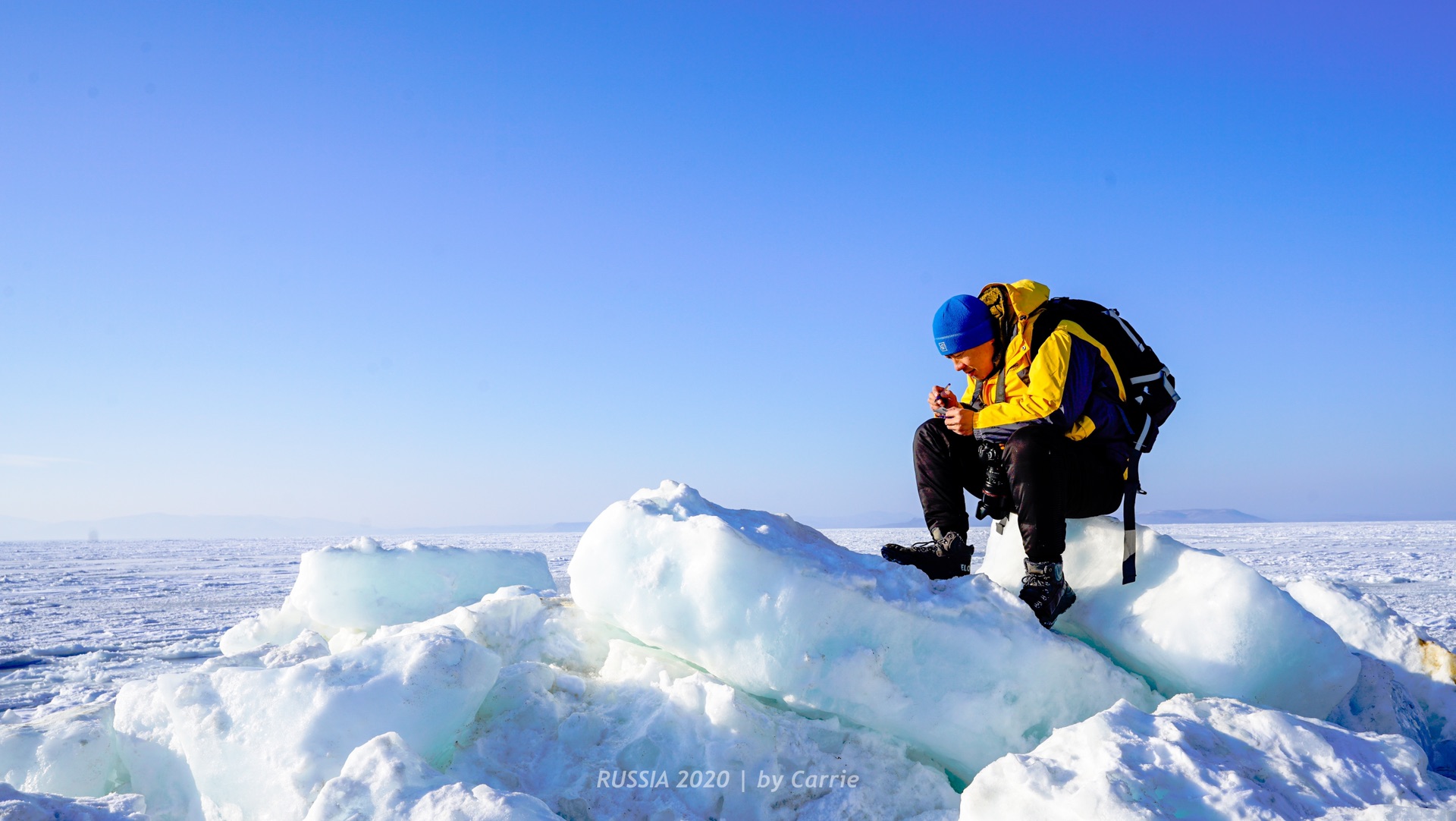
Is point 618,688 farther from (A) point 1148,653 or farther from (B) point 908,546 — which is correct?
(A) point 1148,653

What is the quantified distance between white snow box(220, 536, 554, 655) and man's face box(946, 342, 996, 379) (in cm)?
266

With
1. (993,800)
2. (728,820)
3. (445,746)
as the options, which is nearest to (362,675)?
(445,746)

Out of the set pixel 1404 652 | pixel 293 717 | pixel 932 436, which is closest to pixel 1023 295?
pixel 932 436

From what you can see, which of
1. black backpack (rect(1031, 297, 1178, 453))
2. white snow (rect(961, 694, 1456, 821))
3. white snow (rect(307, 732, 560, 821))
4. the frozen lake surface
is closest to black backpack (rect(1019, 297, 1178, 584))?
black backpack (rect(1031, 297, 1178, 453))

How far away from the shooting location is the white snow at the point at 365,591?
376cm

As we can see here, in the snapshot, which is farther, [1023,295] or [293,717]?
[1023,295]

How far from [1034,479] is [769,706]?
1069mm

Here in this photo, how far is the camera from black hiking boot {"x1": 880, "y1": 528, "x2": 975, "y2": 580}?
283 cm

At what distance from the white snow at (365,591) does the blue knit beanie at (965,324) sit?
2692 mm

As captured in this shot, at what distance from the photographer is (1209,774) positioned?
1.73 m

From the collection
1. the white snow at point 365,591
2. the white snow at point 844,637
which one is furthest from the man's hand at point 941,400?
the white snow at point 365,591

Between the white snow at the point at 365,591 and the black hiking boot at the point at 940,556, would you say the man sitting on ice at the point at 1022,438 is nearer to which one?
the black hiking boot at the point at 940,556

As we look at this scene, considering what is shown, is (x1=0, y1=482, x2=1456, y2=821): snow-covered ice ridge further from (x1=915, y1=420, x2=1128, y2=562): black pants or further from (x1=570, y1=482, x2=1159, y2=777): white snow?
(x1=915, y1=420, x2=1128, y2=562): black pants

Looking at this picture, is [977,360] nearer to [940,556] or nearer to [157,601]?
[940,556]
